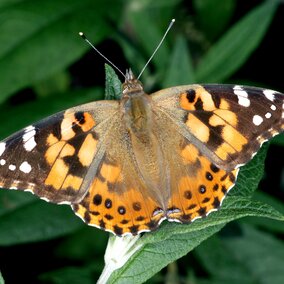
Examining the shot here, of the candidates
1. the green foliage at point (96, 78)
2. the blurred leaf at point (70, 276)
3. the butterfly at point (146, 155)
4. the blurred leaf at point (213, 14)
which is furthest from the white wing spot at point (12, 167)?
the blurred leaf at point (213, 14)

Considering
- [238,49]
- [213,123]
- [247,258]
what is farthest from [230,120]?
[247,258]

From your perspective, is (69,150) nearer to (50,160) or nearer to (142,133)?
(50,160)

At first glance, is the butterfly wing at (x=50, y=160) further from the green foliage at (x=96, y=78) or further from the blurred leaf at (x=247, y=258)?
the blurred leaf at (x=247, y=258)

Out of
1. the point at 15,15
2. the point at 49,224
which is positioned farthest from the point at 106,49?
the point at 49,224

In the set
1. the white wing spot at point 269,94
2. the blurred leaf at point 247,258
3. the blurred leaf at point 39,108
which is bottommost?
the blurred leaf at point 247,258

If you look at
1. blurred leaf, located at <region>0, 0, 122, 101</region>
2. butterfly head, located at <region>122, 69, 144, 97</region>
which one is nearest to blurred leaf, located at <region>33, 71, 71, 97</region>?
blurred leaf, located at <region>0, 0, 122, 101</region>

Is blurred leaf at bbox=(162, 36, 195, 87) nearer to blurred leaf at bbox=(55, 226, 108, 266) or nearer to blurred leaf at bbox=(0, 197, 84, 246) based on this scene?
blurred leaf at bbox=(0, 197, 84, 246)

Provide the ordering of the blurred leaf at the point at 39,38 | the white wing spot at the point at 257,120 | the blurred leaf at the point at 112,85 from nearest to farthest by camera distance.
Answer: the white wing spot at the point at 257,120 < the blurred leaf at the point at 112,85 < the blurred leaf at the point at 39,38
